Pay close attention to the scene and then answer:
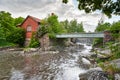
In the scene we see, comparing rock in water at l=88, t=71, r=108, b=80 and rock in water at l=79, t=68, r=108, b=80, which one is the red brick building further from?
rock in water at l=88, t=71, r=108, b=80

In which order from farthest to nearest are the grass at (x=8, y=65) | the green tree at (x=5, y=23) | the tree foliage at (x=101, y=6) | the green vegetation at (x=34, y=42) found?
1. the green tree at (x=5, y=23)
2. the green vegetation at (x=34, y=42)
3. the grass at (x=8, y=65)
4. the tree foliage at (x=101, y=6)

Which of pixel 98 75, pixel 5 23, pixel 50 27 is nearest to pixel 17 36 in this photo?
pixel 5 23

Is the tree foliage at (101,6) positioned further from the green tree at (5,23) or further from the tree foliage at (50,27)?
the green tree at (5,23)

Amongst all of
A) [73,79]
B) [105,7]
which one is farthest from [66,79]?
[105,7]

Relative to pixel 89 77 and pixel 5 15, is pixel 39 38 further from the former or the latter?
pixel 89 77

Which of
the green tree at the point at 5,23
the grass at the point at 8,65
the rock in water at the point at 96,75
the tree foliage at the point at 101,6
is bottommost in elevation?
the grass at the point at 8,65

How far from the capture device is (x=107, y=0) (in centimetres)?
627

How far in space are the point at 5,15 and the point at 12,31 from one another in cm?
A: 709

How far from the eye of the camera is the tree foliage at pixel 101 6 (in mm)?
6220

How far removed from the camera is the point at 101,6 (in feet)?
21.5

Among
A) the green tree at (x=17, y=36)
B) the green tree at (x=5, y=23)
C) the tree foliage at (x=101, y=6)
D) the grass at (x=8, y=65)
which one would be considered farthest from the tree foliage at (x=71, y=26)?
the tree foliage at (x=101, y=6)

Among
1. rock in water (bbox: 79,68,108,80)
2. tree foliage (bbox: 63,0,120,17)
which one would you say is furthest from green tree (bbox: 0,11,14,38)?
tree foliage (bbox: 63,0,120,17)

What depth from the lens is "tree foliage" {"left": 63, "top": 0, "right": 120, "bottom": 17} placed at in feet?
20.4

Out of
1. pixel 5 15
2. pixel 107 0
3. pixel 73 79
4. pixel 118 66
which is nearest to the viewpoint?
pixel 107 0
